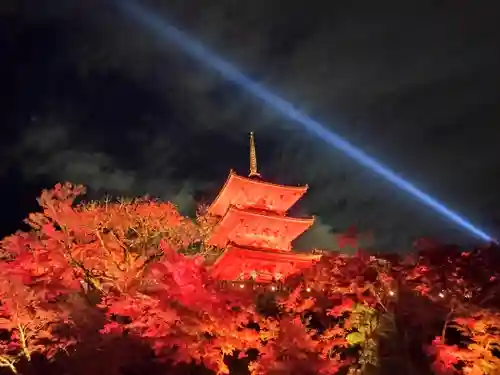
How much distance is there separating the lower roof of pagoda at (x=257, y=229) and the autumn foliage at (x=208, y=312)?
5618 mm

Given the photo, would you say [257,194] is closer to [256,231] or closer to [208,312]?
[256,231]

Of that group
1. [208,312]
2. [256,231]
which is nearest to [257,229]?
[256,231]

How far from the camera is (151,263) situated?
22.1 metres

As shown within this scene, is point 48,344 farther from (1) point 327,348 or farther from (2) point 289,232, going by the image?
(2) point 289,232

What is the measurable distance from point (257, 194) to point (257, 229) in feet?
6.38

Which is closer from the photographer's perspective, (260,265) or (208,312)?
(208,312)

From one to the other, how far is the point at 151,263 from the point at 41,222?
4427 millimetres

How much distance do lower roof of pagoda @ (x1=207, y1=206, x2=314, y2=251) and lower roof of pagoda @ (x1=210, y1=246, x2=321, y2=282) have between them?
795mm

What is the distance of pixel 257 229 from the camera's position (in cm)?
2761

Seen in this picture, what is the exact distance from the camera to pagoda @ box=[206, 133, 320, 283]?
26359mm

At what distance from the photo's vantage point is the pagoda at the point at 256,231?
2636 centimetres

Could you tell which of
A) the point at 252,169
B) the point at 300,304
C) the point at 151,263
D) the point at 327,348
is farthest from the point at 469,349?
the point at 252,169

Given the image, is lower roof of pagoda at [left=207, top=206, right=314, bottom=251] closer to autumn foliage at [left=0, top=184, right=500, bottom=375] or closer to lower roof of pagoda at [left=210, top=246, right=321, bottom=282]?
lower roof of pagoda at [left=210, top=246, right=321, bottom=282]

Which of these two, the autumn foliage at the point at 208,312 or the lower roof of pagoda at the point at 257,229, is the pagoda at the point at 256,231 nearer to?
the lower roof of pagoda at the point at 257,229
